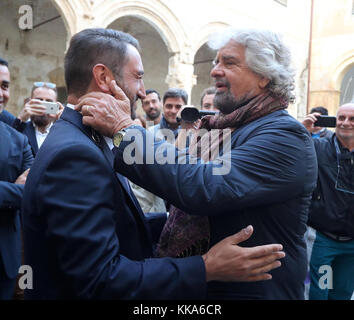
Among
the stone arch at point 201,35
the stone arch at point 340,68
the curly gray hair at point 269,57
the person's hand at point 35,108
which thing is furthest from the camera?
the stone arch at point 340,68

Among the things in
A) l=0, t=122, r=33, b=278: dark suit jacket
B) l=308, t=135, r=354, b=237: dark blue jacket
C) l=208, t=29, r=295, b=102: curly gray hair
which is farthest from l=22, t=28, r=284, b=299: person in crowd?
l=308, t=135, r=354, b=237: dark blue jacket

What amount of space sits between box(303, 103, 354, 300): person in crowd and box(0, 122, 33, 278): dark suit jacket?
260 centimetres

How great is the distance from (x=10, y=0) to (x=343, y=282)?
10.7m

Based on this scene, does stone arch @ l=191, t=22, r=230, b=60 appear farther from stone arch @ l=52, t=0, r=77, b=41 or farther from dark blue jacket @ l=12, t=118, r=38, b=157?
dark blue jacket @ l=12, t=118, r=38, b=157

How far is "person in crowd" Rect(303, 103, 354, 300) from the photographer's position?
12.0ft

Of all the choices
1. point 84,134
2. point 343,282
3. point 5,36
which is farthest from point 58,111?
point 5,36

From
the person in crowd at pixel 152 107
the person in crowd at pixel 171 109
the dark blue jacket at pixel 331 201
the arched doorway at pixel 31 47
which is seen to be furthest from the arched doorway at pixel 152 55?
the dark blue jacket at pixel 331 201

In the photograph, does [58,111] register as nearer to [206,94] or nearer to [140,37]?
[206,94]

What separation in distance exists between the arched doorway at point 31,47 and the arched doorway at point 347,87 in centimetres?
1063

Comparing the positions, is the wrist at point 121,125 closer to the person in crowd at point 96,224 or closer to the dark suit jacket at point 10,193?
the person in crowd at point 96,224

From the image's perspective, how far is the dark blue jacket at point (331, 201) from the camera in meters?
3.62

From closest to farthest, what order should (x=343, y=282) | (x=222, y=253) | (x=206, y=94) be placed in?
(x=222, y=253) < (x=343, y=282) < (x=206, y=94)

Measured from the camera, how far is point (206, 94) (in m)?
4.48
